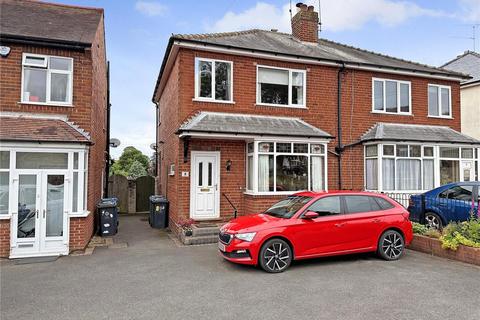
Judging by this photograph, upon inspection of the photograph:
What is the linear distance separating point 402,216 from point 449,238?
3.94 ft

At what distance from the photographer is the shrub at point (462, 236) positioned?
285 inches

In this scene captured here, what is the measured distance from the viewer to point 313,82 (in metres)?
12.4

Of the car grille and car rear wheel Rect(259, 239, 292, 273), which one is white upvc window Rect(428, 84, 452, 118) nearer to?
car rear wheel Rect(259, 239, 292, 273)

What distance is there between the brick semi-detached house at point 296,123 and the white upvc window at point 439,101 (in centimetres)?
4

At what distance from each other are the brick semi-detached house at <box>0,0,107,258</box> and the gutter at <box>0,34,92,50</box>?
0.9 inches

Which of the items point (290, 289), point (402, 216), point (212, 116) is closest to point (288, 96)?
point (212, 116)

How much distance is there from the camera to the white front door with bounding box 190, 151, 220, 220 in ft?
35.3

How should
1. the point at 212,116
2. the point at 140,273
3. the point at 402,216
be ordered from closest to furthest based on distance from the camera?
1. the point at 140,273
2. the point at 402,216
3. the point at 212,116

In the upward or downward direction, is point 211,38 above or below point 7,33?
above

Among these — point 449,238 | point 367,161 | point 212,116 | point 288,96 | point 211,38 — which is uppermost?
point 211,38

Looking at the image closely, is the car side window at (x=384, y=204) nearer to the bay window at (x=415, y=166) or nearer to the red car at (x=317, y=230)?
the red car at (x=317, y=230)

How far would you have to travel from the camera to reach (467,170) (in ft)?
43.1

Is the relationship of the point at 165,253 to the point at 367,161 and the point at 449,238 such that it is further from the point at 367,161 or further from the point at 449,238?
the point at 367,161

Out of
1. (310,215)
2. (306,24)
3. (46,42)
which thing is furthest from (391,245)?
(306,24)
